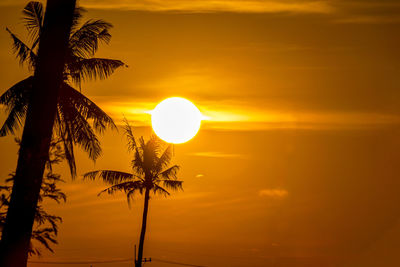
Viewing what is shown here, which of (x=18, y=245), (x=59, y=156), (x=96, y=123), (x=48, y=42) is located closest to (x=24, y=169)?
(x=18, y=245)

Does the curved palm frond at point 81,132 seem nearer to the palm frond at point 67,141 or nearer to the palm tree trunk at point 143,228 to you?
the palm frond at point 67,141

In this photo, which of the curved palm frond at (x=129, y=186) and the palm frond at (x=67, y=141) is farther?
the curved palm frond at (x=129, y=186)

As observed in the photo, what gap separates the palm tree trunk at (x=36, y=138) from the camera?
26.1ft

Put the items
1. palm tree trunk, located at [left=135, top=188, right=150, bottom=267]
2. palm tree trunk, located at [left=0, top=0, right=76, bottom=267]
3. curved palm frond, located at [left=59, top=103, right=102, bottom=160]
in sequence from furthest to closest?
1. palm tree trunk, located at [left=135, top=188, right=150, bottom=267]
2. curved palm frond, located at [left=59, top=103, right=102, bottom=160]
3. palm tree trunk, located at [left=0, top=0, right=76, bottom=267]

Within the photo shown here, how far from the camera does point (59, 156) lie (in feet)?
81.3

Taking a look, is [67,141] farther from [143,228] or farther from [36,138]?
[143,228]

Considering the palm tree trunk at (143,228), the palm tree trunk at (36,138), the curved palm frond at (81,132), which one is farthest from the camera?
the palm tree trunk at (143,228)

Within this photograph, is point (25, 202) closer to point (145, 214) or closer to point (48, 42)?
point (48, 42)

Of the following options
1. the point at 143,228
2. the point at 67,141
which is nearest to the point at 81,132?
the point at 67,141

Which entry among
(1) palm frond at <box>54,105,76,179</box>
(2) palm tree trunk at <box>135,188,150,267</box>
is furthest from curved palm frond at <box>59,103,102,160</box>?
(2) palm tree trunk at <box>135,188,150,267</box>

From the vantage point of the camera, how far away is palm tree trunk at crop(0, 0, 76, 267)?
797cm

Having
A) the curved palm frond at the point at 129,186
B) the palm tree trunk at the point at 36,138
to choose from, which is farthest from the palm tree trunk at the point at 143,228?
the palm tree trunk at the point at 36,138

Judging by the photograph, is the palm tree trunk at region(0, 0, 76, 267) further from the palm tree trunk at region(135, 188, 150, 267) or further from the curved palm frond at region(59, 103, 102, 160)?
the palm tree trunk at region(135, 188, 150, 267)

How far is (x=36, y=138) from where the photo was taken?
8141mm
